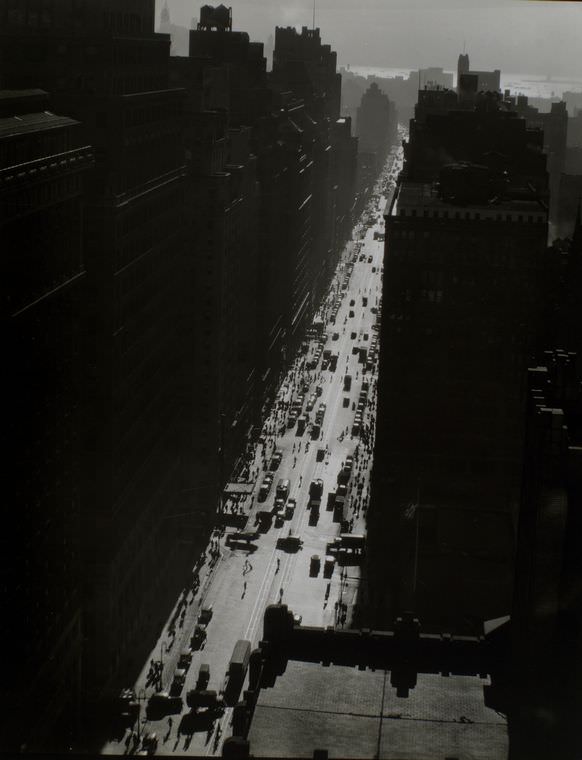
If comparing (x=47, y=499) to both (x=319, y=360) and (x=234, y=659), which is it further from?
(x=319, y=360)

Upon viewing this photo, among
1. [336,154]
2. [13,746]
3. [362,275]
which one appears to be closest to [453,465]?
[13,746]

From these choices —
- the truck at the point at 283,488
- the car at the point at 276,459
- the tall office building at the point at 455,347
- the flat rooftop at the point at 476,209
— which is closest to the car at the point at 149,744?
the tall office building at the point at 455,347

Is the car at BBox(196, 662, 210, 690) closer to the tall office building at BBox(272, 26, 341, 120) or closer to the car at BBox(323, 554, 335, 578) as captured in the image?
the car at BBox(323, 554, 335, 578)

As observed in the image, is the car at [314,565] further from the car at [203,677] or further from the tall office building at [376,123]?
the tall office building at [376,123]

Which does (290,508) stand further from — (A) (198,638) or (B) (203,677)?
(B) (203,677)

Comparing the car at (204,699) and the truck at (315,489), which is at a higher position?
the car at (204,699)
